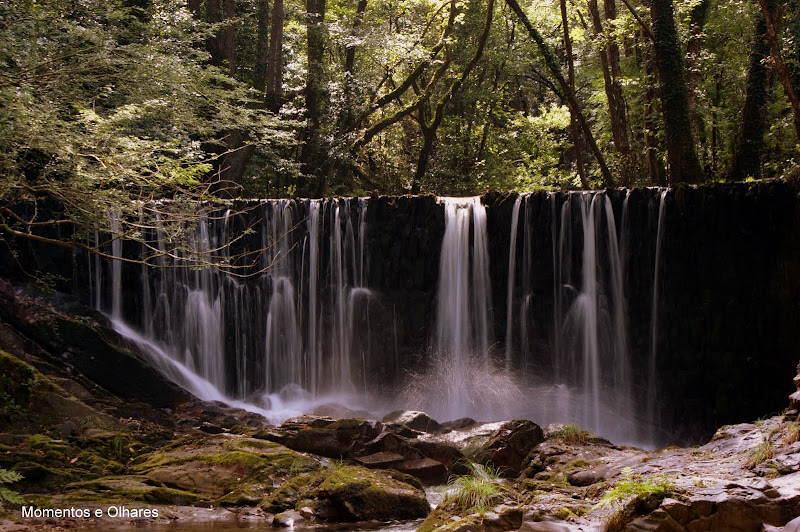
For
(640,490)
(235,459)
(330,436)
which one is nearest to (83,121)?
(235,459)

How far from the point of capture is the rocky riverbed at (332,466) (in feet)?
20.1

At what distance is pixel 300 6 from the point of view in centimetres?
2689

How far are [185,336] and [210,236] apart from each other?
2.45m

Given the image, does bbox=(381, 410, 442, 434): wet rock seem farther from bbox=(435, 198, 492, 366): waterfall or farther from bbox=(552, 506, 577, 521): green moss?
bbox=(552, 506, 577, 521): green moss

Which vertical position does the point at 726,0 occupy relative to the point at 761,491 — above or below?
above

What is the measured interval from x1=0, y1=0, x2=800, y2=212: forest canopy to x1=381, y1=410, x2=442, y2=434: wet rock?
512 centimetres

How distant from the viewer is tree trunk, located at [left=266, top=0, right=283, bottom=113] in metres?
21.3

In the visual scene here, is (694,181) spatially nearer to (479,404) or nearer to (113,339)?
(479,404)

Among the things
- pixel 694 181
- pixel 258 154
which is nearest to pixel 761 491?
pixel 694 181

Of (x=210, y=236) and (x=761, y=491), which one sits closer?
(x=761, y=491)

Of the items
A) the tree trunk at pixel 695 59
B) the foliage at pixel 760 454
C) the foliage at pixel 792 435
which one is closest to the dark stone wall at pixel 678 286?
the tree trunk at pixel 695 59

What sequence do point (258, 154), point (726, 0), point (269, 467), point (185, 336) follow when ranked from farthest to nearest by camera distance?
point (258, 154) < point (726, 0) < point (185, 336) < point (269, 467)

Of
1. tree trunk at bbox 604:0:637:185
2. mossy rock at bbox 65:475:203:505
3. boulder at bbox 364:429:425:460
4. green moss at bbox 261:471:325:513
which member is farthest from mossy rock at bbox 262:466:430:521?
tree trunk at bbox 604:0:637:185

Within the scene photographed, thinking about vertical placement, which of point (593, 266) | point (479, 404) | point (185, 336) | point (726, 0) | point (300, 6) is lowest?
point (479, 404)
